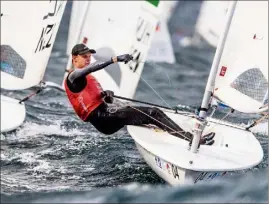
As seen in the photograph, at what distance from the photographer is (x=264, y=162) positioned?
15.8 ft

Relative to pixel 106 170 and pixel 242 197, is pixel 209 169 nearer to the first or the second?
pixel 106 170

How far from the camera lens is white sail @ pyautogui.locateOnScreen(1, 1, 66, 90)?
216 inches

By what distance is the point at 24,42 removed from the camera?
557cm

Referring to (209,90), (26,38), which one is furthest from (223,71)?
(26,38)

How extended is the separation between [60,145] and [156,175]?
49.6 inches

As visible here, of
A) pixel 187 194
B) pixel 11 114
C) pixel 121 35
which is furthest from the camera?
pixel 121 35

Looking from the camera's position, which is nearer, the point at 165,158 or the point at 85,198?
the point at 85,198

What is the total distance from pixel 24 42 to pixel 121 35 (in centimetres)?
147

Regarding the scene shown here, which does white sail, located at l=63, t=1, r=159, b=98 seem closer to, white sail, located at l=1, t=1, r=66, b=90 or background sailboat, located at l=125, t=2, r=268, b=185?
white sail, located at l=1, t=1, r=66, b=90

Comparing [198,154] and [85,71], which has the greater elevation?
[85,71]

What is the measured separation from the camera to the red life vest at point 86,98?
4.22m

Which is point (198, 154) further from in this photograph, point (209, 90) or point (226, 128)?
point (226, 128)

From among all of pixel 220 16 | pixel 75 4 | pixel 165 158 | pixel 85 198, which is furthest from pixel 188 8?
pixel 85 198

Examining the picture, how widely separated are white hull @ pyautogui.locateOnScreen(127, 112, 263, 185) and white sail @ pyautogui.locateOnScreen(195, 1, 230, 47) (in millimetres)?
6564
